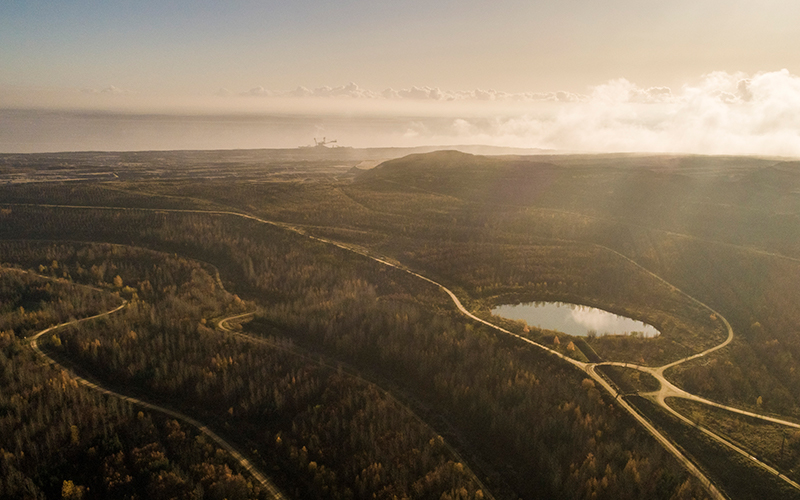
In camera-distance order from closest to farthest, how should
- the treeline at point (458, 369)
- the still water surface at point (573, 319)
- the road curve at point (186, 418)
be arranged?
the road curve at point (186, 418), the treeline at point (458, 369), the still water surface at point (573, 319)

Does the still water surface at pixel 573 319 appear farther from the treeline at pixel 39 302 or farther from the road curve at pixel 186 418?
the treeline at pixel 39 302

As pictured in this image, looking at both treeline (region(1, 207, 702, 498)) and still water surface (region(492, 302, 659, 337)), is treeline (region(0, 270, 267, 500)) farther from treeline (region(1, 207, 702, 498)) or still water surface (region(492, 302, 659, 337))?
still water surface (region(492, 302, 659, 337))

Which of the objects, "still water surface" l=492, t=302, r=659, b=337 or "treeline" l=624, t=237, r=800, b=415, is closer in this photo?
"treeline" l=624, t=237, r=800, b=415

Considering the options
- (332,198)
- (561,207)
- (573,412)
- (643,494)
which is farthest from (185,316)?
(561,207)

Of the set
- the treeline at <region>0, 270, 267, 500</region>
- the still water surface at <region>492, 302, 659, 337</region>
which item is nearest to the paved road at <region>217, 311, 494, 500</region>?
the treeline at <region>0, 270, 267, 500</region>

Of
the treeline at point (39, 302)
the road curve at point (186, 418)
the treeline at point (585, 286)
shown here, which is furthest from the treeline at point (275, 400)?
the treeline at point (585, 286)

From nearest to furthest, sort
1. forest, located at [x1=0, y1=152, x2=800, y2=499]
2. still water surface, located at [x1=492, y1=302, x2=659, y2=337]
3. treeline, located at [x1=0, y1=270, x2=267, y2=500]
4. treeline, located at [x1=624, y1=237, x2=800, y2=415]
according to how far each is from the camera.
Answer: treeline, located at [x1=0, y1=270, x2=267, y2=500]
forest, located at [x1=0, y1=152, x2=800, y2=499]
treeline, located at [x1=624, y1=237, x2=800, y2=415]
still water surface, located at [x1=492, y1=302, x2=659, y2=337]
